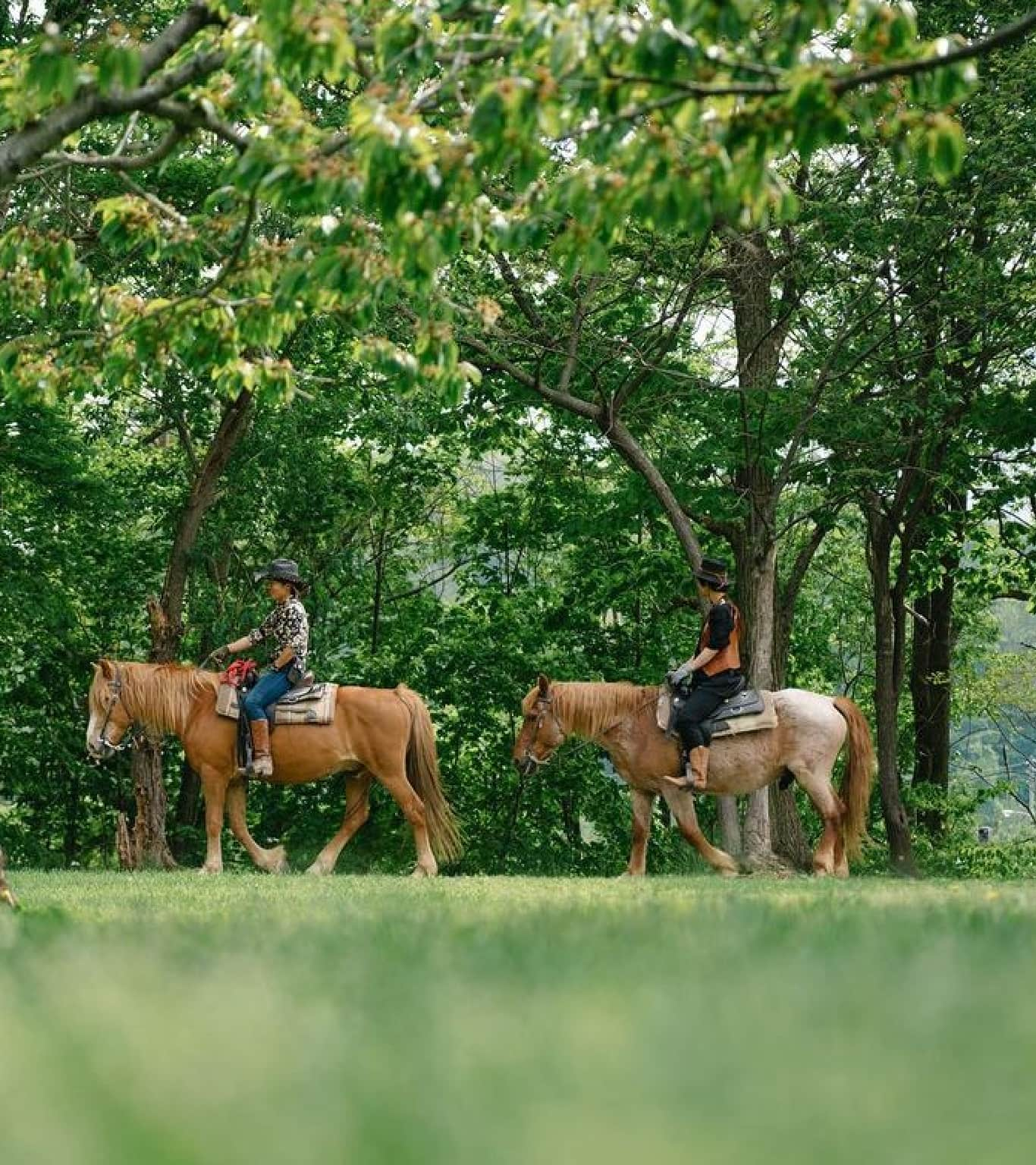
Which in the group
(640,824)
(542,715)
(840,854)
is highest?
(542,715)

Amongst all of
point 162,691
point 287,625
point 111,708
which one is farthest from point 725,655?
point 111,708

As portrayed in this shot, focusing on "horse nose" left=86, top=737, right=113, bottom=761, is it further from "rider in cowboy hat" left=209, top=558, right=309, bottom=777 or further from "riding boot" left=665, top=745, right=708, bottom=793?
"riding boot" left=665, top=745, right=708, bottom=793

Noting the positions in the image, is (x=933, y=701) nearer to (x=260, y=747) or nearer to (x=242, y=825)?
(x=242, y=825)

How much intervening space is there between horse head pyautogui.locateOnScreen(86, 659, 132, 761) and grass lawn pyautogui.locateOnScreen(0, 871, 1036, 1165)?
9797mm

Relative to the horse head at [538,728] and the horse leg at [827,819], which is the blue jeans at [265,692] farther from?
the horse leg at [827,819]

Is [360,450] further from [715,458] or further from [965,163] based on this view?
[965,163]

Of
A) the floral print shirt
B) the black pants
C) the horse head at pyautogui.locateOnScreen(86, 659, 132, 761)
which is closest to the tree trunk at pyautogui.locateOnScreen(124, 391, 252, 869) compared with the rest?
the horse head at pyautogui.locateOnScreen(86, 659, 132, 761)

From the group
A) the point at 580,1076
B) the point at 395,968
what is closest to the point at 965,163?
the point at 395,968

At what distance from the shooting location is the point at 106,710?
1619cm

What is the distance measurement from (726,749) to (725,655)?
119 centimetres

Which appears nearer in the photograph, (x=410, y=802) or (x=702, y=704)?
(x=702, y=704)

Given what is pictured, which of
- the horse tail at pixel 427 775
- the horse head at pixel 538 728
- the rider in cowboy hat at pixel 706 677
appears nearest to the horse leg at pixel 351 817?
the horse tail at pixel 427 775

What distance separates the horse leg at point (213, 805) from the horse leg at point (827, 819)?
5.84 metres

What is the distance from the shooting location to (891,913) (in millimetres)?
7133
